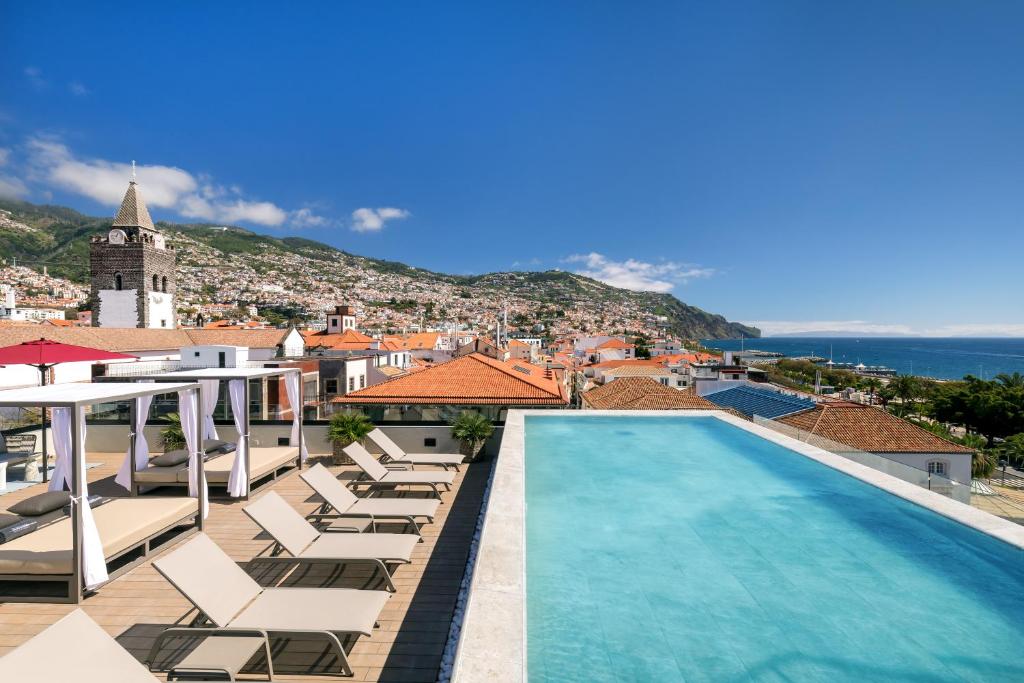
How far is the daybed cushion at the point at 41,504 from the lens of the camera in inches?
222

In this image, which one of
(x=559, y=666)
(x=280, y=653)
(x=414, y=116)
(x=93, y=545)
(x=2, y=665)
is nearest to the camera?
(x=2, y=665)

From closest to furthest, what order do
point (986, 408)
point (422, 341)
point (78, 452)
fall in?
point (78, 452) → point (986, 408) → point (422, 341)

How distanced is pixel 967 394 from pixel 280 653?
62645 millimetres

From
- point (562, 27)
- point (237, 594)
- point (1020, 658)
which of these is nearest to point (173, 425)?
point (237, 594)

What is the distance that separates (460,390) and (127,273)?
149 feet

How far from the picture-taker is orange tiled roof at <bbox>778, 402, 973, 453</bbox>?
710 inches

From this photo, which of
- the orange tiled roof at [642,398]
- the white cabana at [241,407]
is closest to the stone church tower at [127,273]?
the orange tiled roof at [642,398]

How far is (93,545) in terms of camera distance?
15.9ft

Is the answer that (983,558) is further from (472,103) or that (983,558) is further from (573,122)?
(472,103)

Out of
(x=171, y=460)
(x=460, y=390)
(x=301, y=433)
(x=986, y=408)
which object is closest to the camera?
(x=171, y=460)

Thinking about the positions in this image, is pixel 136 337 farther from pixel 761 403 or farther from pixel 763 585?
pixel 763 585

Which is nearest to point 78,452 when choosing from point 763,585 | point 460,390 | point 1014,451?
point 763,585

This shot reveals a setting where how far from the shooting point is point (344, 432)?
32.3ft

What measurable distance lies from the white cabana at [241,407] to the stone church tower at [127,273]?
42.1m
